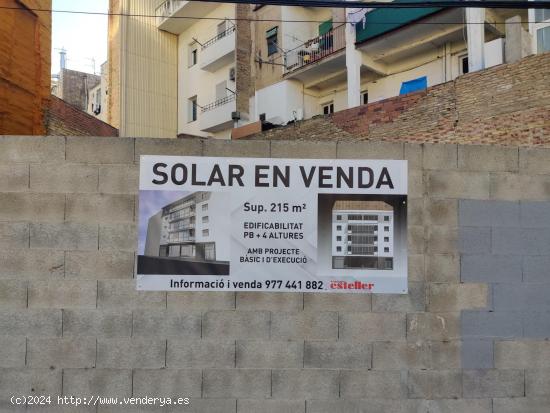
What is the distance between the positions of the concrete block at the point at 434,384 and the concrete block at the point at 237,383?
48.3 inches

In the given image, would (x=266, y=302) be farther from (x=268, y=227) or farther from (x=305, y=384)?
(x=305, y=384)

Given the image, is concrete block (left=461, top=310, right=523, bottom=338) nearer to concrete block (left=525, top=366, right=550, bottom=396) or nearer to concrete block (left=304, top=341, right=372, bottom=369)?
concrete block (left=525, top=366, right=550, bottom=396)

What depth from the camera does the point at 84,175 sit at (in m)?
4.42

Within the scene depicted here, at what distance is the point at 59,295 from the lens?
4336mm

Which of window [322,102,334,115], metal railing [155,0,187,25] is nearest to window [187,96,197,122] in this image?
metal railing [155,0,187,25]

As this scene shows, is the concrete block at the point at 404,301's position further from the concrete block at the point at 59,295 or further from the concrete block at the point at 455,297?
the concrete block at the point at 59,295

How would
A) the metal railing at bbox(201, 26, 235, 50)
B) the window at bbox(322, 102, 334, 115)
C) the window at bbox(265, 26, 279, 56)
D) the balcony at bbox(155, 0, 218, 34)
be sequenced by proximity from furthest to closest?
the balcony at bbox(155, 0, 218, 34) < the metal railing at bbox(201, 26, 235, 50) < the window at bbox(265, 26, 279, 56) < the window at bbox(322, 102, 334, 115)

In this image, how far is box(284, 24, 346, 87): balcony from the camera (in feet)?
58.3

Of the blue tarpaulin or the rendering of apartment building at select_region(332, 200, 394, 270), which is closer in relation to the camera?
the rendering of apartment building at select_region(332, 200, 394, 270)

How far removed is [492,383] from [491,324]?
50 cm

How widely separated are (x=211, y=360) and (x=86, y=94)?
3992 cm

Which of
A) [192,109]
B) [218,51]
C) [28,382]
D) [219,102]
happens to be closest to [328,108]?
[219,102]

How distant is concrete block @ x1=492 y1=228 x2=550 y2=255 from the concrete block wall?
0.01 meters

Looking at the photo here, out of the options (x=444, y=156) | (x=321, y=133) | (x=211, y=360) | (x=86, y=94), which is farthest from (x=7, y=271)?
(x=86, y=94)
